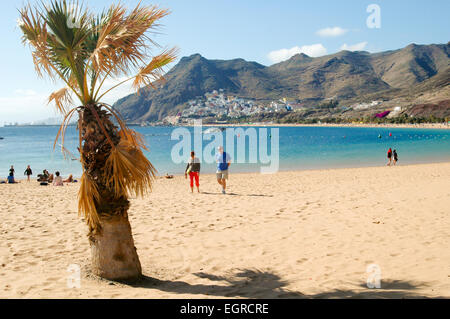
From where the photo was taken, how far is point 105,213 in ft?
14.2

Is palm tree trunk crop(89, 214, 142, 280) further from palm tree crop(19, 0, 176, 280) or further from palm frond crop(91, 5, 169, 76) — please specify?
palm frond crop(91, 5, 169, 76)

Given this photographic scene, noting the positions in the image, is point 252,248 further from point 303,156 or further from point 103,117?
point 303,156

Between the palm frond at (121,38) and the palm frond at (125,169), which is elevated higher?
the palm frond at (121,38)

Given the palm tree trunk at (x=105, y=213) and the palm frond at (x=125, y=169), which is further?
the palm tree trunk at (x=105, y=213)

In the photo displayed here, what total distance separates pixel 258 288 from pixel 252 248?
1.73 metres

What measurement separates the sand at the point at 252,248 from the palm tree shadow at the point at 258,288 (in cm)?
1

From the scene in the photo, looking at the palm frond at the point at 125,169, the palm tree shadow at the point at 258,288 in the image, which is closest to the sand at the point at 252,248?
the palm tree shadow at the point at 258,288

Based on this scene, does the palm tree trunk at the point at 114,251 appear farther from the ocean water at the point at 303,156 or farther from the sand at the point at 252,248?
the ocean water at the point at 303,156

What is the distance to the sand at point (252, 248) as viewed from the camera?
14.0 feet

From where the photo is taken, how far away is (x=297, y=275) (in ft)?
15.7

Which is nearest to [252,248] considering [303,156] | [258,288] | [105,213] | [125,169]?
[258,288]

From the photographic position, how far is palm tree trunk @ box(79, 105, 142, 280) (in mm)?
4191

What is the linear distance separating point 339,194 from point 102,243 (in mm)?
8594
